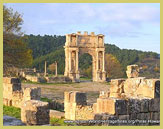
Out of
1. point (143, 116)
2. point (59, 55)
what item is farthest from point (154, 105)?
point (59, 55)

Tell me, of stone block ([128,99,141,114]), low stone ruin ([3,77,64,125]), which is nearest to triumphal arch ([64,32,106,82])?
low stone ruin ([3,77,64,125])

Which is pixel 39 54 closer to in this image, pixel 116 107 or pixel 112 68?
pixel 112 68

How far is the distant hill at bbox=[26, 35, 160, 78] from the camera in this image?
65062 mm

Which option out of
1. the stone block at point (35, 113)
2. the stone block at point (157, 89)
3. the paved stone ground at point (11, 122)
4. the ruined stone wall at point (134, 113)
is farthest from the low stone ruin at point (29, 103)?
the stone block at point (157, 89)

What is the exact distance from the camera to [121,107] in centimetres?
749

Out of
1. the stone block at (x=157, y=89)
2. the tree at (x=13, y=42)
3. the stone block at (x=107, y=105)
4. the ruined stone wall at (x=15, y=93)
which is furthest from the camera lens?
the tree at (x=13, y=42)

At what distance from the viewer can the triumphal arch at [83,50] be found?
38906 mm

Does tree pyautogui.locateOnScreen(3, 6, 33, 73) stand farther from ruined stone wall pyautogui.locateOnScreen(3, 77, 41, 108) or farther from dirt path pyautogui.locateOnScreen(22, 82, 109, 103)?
ruined stone wall pyautogui.locateOnScreen(3, 77, 41, 108)

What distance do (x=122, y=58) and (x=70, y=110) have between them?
65.4 m

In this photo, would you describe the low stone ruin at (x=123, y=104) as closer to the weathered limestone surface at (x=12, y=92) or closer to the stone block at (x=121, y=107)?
the stone block at (x=121, y=107)

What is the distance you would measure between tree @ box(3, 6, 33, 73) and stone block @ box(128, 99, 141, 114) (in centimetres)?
1680

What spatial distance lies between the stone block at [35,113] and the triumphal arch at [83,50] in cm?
3101

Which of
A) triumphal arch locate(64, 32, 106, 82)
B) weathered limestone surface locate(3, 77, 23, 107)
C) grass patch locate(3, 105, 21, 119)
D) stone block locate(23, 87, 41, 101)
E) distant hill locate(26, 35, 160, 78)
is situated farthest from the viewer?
distant hill locate(26, 35, 160, 78)

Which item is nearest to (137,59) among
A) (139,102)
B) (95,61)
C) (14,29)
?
(95,61)
